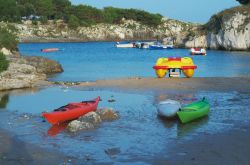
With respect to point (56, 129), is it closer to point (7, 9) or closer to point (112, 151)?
point (112, 151)

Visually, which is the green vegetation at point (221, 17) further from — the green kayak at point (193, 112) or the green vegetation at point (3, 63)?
the green kayak at point (193, 112)

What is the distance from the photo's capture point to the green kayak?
22.0 meters

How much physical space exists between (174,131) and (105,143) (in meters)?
3.56

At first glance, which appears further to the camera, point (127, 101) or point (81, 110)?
point (127, 101)

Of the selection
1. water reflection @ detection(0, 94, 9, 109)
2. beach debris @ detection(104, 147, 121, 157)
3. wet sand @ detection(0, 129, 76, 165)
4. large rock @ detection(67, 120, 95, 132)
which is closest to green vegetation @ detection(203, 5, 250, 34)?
water reflection @ detection(0, 94, 9, 109)

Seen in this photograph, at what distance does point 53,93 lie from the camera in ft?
108

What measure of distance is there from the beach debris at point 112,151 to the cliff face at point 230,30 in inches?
3379

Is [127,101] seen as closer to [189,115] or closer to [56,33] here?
[189,115]

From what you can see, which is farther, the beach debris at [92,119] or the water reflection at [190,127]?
the beach debris at [92,119]

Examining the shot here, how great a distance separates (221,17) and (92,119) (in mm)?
89023

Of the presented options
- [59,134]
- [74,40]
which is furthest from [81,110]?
[74,40]

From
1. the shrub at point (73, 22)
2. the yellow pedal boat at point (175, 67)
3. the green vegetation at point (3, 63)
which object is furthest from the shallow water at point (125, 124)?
the shrub at point (73, 22)

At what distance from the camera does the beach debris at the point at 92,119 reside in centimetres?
2052

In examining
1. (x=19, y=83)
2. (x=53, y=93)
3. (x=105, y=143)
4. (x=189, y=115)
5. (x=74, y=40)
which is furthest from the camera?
(x=74, y=40)
